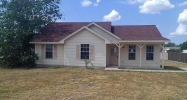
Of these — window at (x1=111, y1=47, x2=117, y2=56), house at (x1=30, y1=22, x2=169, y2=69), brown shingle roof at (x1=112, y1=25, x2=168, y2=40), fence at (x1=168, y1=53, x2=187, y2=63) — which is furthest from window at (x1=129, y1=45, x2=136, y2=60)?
fence at (x1=168, y1=53, x2=187, y2=63)

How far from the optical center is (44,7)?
23953mm

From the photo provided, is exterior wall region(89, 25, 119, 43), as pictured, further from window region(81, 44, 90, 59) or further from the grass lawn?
the grass lawn

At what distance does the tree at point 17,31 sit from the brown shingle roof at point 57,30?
3.65ft

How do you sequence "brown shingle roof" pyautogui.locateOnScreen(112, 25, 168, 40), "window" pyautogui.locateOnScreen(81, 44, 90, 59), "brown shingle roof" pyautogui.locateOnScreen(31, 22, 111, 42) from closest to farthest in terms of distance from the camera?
"window" pyautogui.locateOnScreen(81, 44, 90, 59), "brown shingle roof" pyautogui.locateOnScreen(112, 25, 168, 40), "brown shingle roof" pyautogui.locateOnScreen(31, 22, 111, 42)

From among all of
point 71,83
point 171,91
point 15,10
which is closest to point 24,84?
point 71,83

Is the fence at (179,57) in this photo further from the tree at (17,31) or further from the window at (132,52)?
the tree at (17,31)

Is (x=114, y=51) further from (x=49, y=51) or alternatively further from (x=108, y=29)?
(x=49, y=51)

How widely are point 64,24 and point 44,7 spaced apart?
293 cm

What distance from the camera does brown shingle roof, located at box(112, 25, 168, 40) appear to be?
2070cm

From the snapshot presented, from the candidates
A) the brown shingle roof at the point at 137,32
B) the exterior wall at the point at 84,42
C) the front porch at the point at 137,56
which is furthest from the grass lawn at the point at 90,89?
the brown shingle roof at the point at 137,32

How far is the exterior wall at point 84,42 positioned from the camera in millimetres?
20203

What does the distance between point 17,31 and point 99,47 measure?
27.0 feet

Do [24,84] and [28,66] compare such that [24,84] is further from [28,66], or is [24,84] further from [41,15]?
[41,15]

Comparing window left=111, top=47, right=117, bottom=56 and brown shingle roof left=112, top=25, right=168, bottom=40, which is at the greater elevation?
brown shingle roof left=112, top=25, right=168, bottom=40
